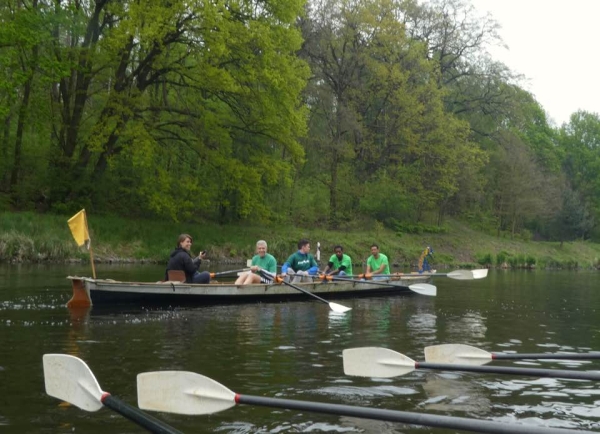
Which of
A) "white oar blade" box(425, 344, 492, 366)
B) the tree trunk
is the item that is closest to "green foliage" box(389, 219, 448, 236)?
the tree trunk

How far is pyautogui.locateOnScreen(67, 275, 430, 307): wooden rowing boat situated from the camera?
40.6 ft

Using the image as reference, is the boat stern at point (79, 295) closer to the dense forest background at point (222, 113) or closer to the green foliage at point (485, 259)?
the dense forest background at point (222, 113)

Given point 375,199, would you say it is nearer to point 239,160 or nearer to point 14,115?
point 239,160

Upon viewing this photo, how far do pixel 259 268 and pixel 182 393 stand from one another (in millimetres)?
9815

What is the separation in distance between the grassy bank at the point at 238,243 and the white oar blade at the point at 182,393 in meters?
18.4

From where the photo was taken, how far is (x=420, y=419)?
4527 mm

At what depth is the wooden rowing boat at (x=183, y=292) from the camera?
1237cm

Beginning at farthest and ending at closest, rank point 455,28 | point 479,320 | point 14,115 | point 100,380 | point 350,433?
1. point 455,28
2. point 14,115
3. point 479,320
4. point 100,380
5. point 350,433

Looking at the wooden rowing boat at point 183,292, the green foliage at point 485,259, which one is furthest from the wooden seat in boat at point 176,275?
the green foliage at point 485,259

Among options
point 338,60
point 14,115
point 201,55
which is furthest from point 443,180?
point 14,115

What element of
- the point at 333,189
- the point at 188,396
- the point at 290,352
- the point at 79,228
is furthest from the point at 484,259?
the point at 188,396

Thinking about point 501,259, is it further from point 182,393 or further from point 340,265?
point 182,393

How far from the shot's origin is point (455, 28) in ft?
145

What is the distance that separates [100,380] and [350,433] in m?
2.83
